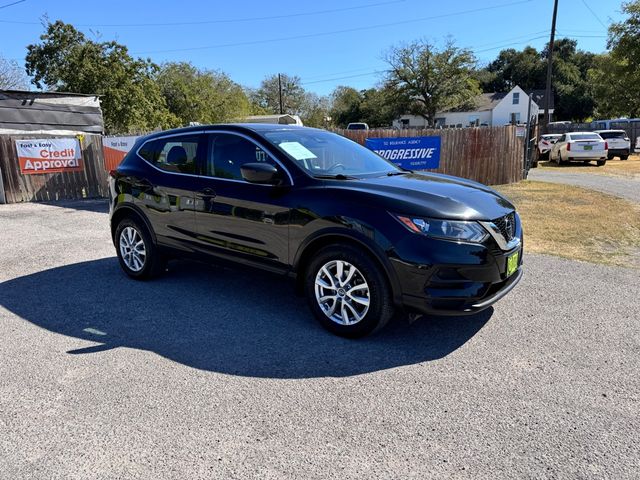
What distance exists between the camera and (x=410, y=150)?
39.1 feet

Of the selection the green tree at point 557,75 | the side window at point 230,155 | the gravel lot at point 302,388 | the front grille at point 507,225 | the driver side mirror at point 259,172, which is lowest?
the gravel lot at point 302,388

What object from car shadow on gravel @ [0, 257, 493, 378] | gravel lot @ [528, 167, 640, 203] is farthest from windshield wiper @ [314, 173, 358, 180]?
gravel lot @ [528, 167, 640, 203]

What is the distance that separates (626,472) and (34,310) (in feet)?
16.4

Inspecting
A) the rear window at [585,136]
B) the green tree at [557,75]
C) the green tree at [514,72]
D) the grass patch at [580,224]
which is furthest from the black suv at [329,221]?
the green tree at [514,72]

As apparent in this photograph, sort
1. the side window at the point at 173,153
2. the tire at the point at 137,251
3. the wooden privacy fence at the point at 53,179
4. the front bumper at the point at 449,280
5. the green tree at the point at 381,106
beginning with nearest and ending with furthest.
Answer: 1. the front bumper at the point at 449,280
2. the side window at the point at 173,153
3. the tire at the point at 137,251
4. the wooden privacy fence at the point at 53,179
5. the green tree at the point at 381,106

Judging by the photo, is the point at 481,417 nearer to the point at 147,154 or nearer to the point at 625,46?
the point at 147,154

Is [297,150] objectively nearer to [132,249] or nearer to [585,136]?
[132,249]

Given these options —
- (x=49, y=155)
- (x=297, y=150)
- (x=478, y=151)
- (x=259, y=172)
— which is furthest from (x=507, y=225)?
(x=49, y=155)

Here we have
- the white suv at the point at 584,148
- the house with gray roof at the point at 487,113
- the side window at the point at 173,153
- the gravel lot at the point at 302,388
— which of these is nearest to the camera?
the gravel lot at the point at 302,388

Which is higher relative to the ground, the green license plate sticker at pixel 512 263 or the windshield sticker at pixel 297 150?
the windshield sticker at pixel 297 150

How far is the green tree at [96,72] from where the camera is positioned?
88.9ft

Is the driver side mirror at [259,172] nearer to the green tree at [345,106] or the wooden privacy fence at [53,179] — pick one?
the wooden privacy fence at [53,179]

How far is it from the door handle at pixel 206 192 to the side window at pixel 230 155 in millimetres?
154

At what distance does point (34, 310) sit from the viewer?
187 inches
